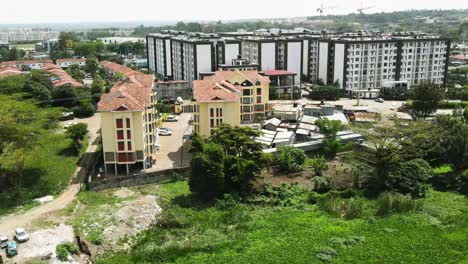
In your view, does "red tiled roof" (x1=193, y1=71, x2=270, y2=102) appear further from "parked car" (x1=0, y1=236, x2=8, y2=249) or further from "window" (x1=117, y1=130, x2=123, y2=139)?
"parked car" (x1=0, y1=236, x2=8, y2=249)

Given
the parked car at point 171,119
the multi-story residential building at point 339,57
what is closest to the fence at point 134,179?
the parked car at point 171,119

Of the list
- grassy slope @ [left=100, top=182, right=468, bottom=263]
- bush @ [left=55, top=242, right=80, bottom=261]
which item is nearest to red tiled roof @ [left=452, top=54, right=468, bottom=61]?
grassy slope @ [left=100, top=182, right=468, bottom=263]

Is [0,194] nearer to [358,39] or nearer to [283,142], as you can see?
[283,142]

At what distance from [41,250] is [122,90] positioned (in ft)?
49.9

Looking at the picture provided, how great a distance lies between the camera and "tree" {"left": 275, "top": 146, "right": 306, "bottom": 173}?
3550cm

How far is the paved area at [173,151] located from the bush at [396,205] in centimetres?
1566

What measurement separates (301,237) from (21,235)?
52.0 ft

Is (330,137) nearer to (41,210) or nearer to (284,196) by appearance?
(284,196)

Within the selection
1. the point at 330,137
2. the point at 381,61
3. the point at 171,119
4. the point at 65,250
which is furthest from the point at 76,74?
the point at 65,250

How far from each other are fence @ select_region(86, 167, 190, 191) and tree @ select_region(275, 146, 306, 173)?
7.69 meters

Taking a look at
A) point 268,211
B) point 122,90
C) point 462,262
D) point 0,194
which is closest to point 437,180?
point 462,262

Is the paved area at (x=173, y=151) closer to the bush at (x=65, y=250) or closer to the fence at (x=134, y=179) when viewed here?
Result: the fence at (x=134, y=179)

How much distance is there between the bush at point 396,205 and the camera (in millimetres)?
28609

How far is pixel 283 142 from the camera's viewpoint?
39844 millimetres
